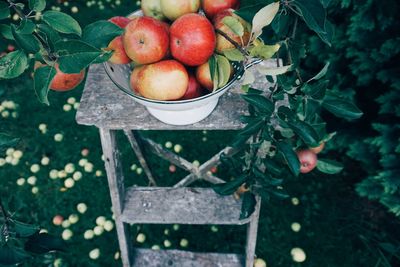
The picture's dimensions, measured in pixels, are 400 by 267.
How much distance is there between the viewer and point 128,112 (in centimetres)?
152

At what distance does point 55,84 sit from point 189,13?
0.53 metres

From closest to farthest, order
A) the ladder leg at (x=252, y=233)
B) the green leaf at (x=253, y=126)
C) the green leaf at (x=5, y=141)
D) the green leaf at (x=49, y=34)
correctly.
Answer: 1. the green leaf at (x=49, y=34)
2. the green leaf at (x=5, y=141)
3. the green leaf at (x=253, y=126)
4. the ladder leg at (x=252, y=233)

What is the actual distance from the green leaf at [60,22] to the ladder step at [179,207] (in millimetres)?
1188

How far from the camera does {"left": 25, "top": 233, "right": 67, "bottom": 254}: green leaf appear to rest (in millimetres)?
1315

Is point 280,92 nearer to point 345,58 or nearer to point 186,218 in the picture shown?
point 186,218

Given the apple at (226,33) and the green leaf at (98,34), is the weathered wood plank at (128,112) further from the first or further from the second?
the green leaf at (98,34)

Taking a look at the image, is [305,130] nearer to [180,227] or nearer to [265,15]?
[265,15]

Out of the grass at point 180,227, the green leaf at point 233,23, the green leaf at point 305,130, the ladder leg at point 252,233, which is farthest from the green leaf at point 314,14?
the grass at point 180,227

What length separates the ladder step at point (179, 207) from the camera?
199cm

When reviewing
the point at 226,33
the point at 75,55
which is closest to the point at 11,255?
the point at 75,55

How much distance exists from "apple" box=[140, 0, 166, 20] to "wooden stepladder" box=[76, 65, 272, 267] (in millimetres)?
375

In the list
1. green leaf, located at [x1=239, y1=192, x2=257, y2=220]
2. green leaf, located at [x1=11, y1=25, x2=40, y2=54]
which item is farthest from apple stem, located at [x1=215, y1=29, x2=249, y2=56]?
green leaf, located at [x1=239, y1=192, x2=257, y2=220]

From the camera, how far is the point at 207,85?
4.20 feet

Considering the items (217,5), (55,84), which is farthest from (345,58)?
(55,84)
